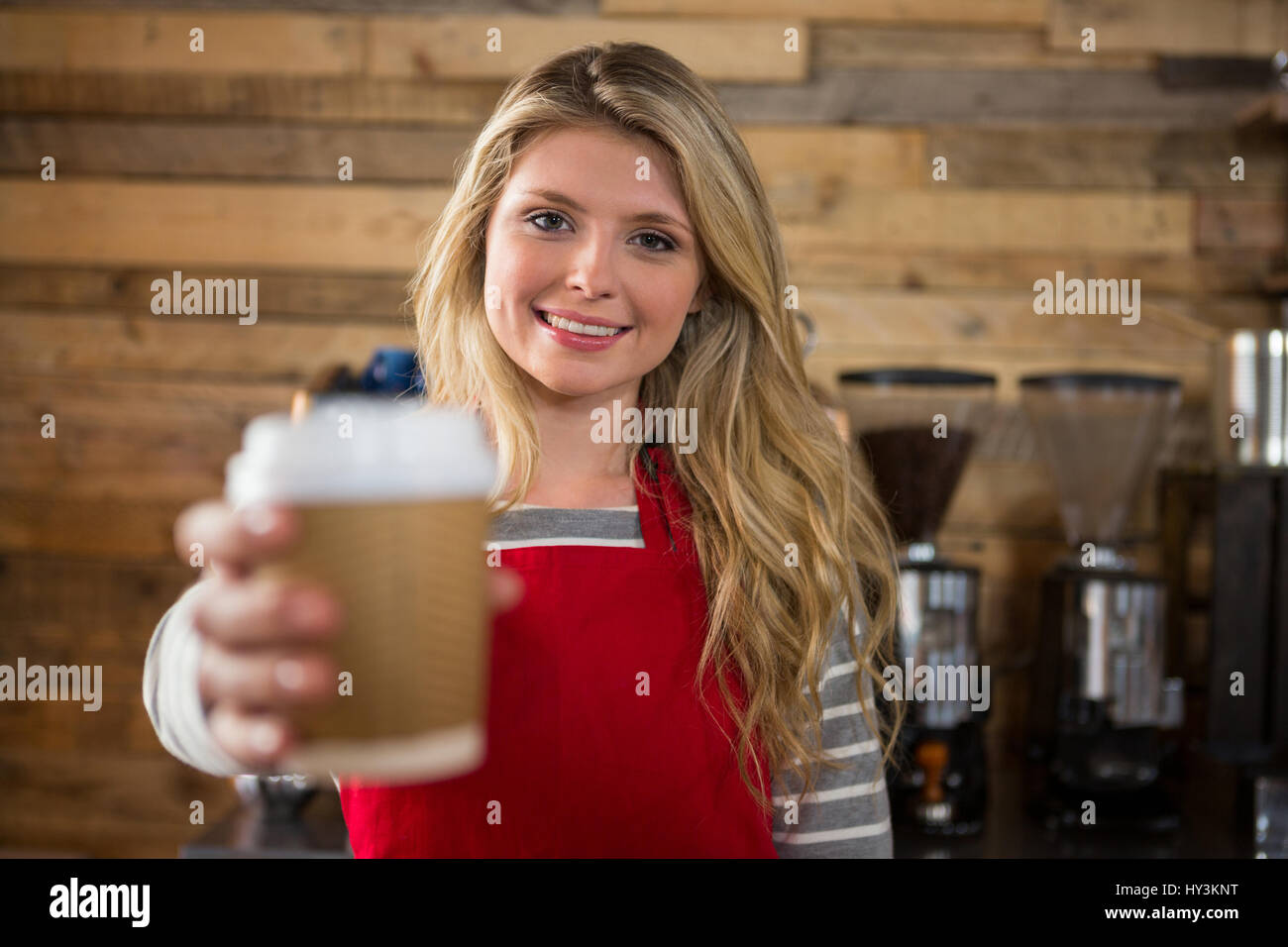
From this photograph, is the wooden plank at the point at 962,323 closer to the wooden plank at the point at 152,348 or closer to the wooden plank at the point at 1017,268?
the wooden plank at the point at 1017,268

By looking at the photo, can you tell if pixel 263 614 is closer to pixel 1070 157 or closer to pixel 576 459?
pixel 576 459

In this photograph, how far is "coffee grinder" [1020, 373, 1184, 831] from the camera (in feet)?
4.70

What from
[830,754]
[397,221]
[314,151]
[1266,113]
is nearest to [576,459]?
[830,754]

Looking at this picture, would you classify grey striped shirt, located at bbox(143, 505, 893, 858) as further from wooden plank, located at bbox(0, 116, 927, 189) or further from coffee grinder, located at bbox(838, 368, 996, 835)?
wooden plank, located at bbox(0, 116, 927, 189)

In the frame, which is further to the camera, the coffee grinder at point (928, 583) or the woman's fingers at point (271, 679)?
the coffee grinder at point (928, 583)

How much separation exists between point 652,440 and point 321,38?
1334 mm

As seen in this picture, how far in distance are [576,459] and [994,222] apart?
1258 millimetres

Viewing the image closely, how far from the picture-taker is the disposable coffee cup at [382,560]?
37 centimetres

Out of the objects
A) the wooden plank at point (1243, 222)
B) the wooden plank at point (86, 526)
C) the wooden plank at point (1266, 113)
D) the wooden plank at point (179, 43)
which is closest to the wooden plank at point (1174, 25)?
the wooden plank at point (1266, 113)

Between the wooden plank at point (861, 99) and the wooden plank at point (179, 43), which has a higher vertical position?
the wooden plank at point (179, 43)

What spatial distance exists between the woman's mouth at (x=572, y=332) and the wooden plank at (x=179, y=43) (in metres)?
1.37

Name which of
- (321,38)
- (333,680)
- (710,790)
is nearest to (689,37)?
(321,38)
